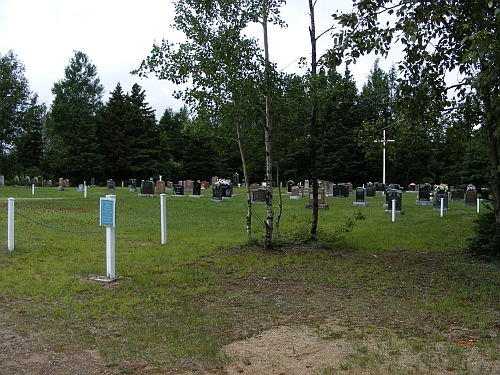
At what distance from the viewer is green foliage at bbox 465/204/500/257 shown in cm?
923

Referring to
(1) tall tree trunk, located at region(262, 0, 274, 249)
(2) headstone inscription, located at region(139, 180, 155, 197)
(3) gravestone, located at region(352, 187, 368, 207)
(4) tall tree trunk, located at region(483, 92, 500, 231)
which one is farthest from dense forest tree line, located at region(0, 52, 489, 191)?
(4) tall tree trunk, located at region(483, 92, 500, 231)

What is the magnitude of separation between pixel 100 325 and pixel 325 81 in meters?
6.56

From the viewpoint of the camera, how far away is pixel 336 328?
5.42m

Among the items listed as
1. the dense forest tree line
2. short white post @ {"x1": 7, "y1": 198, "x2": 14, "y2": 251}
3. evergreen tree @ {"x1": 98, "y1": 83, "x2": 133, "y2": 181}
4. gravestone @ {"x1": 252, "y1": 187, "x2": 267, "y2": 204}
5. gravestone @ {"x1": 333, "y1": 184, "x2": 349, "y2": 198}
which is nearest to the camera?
short white post @ {"x1": 7, "y1": 198, "x2": 14, "y2": 251}

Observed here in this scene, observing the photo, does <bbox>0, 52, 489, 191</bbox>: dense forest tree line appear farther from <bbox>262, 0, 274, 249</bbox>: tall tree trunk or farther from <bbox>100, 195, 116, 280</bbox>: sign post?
<bbox>100, 195, 116, 280</bbox>: sign post

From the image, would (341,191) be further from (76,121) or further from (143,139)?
(76,121)

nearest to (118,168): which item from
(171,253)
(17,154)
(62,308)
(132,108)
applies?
(132,108)

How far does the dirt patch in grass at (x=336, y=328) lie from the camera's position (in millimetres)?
4309

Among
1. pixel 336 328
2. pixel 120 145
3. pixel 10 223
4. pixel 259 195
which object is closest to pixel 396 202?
pixel 259 195

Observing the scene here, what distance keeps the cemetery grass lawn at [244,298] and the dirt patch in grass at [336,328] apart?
2 cm

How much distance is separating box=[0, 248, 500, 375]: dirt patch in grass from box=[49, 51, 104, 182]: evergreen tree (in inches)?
1921

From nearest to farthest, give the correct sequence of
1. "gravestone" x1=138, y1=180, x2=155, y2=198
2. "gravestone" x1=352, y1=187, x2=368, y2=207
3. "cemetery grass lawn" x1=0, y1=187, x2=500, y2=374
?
"cemetery grass lawn" x1=0, y1=187, x2=500, y2=374 < "gravestone" x1=352, y1=187, x2=368, y2=207 < "gravestone" x1=138, y1=180, x2=155, y2=198

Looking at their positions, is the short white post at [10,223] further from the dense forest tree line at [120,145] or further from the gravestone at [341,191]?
the dense forest tree line at [120,145]

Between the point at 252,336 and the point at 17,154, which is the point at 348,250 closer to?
the point at 252,336
